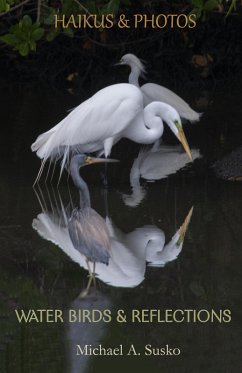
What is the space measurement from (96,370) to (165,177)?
12.2 ft

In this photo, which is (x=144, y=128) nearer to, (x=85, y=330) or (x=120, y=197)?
Result: (x=120, y=197)

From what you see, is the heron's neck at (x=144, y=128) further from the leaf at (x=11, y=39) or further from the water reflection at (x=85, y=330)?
the water reflection at (x=85, y=330)

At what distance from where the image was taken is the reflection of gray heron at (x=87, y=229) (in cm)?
704

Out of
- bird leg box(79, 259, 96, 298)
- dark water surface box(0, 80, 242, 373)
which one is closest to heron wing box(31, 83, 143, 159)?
dark water surface box(0, 80, 242, 373)

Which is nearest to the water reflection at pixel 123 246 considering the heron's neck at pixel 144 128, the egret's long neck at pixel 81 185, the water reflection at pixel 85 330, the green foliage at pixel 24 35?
the egret's long neck at pixel 81 185

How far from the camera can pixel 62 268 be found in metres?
6.77

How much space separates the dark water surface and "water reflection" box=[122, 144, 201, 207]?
41 mm

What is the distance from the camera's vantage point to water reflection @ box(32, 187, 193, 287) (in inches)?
261

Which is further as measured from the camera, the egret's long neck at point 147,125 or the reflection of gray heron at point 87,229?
the egret's long neck at point 147,125

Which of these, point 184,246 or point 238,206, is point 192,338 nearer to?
point 184,246

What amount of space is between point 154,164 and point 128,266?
2.77 m

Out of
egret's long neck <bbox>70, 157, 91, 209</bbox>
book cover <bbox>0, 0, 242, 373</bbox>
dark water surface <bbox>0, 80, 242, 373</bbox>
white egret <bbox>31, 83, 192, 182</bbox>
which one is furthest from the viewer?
white egret <bbox>31, 83, 192, 182</bbox>

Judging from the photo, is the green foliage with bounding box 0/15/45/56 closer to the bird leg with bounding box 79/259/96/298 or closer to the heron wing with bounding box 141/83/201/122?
the heron wing with bounding box 141/83/201/122

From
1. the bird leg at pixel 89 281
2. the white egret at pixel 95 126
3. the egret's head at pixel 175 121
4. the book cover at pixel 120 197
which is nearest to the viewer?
the book cover at pixel 120 197
